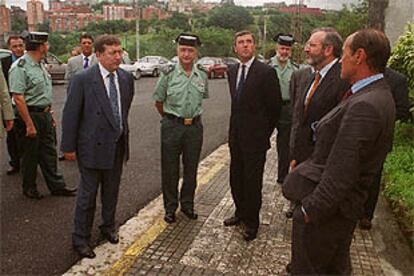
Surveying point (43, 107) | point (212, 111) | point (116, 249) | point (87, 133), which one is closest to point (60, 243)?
point (116, 249)

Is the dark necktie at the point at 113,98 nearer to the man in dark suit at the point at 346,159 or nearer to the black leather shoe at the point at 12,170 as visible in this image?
the man in dark suit at the point at 346,159

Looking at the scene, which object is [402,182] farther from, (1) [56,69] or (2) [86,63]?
(1) [56,69]

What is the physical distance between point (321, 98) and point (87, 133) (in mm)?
2045

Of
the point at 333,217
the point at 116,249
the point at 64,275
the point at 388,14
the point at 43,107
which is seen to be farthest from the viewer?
the point at 388,14

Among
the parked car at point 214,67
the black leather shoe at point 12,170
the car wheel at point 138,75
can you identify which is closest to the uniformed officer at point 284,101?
the black leather shoe at point 12,170

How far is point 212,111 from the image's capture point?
513 inches

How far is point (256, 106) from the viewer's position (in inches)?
159

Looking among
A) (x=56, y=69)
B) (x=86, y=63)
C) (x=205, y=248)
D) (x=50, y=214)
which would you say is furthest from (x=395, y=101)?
(x=56, y=69)

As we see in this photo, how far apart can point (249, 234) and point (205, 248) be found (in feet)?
1.64

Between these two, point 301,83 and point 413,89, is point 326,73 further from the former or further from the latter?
point 413,89

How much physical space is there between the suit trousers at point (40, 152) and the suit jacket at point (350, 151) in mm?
3567

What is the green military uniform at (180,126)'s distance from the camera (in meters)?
4.25

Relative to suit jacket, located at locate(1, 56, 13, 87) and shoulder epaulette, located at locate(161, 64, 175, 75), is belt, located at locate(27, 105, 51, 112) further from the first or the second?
shoulder epaulette, located at locate(161, 64, 175, 75)

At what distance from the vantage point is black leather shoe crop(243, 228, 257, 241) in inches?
157
